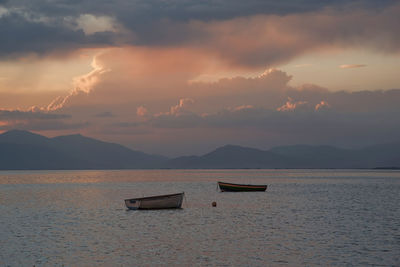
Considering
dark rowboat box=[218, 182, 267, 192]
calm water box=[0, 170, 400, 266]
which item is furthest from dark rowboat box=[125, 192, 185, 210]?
dark rowboat box=[218, 182, 267, 192]

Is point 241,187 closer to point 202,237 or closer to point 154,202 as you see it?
point 154,202

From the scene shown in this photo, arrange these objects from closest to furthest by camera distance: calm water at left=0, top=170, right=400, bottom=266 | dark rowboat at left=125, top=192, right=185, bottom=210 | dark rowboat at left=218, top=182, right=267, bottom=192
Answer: calm water at left=0, top=170, right=400, bottom=266
dark rowboat at left=125, top=192, right=185, bottom=210
dark rowboat at left=218, top=182, right=267, bottom=192

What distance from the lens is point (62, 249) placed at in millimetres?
39312

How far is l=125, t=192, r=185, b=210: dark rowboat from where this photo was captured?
234ft

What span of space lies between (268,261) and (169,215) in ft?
107

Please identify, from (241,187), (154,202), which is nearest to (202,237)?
(154,202)

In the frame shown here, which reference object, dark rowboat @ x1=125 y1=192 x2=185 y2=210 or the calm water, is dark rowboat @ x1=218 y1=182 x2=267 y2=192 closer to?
the calm water

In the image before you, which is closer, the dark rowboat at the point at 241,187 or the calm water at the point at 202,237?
the calm water at the point at 202,237

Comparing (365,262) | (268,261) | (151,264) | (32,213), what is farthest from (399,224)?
(32,213)

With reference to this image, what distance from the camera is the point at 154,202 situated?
7169 centimetres

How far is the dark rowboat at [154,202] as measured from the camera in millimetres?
71438

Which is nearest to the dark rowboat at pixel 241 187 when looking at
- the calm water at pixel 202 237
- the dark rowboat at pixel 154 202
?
the calm water at pixel 202 237

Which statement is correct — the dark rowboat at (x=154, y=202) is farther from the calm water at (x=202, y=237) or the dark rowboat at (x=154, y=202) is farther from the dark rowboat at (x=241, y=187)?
the dark rowboat at (x=241, y=187)

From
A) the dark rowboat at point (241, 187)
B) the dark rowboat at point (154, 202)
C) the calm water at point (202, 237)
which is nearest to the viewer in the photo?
the calm water at point (202, 237)
